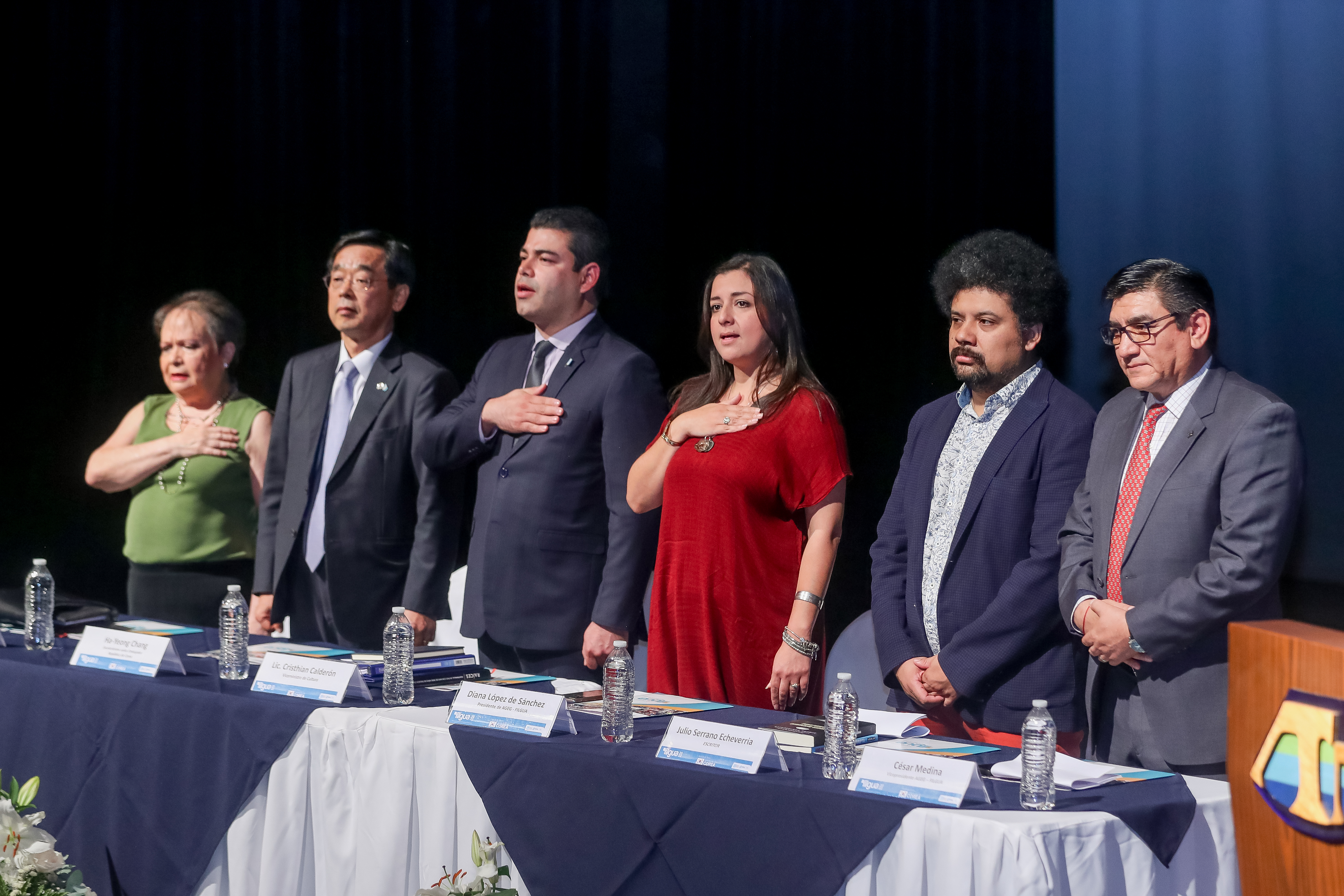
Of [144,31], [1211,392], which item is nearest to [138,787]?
[1211,392]

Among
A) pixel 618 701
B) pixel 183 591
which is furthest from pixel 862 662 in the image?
pixel 183 591

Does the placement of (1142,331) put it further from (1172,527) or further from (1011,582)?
(1011,582)

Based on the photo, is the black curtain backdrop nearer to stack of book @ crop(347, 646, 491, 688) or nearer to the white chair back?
the white chair back

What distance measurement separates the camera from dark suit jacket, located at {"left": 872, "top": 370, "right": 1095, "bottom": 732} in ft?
7.95

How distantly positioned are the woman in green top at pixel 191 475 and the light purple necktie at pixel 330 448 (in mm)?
322

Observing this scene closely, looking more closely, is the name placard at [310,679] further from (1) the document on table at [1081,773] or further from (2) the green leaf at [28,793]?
(1) the document on table at [1081,773]

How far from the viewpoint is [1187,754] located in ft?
7.18

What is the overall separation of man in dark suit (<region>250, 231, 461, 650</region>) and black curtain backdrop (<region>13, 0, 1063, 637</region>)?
854 millimetres

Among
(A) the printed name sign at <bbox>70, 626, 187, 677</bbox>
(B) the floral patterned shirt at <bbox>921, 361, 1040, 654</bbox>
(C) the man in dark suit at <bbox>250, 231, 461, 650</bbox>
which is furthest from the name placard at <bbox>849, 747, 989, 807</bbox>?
(C) the man in dark suit at <bbox>250, 231, 461, 650</bbox>

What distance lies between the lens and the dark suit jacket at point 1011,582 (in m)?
2.42

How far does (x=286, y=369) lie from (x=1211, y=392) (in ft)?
7.64

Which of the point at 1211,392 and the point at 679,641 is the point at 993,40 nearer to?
the point at 1211,392

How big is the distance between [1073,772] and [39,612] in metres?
2.18

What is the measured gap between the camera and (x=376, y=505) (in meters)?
3.32
